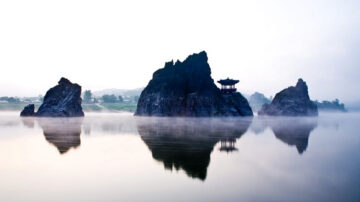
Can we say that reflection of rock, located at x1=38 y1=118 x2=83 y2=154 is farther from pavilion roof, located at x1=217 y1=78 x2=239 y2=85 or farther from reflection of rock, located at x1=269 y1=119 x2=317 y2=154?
pavilion roof, located at x1=217 y1=78 x2=239 y2=85

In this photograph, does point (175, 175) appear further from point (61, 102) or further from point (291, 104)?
point (291, 104)

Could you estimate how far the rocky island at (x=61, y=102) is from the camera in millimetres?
86188

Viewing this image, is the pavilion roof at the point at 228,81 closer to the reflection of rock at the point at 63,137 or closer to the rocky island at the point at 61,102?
the rocky island at the point at 61,102

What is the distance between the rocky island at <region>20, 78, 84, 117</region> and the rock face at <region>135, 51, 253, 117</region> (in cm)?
3226

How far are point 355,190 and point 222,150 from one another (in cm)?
1091

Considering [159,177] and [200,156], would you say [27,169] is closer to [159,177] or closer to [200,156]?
[159,177]

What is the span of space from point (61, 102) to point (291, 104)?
371 ft

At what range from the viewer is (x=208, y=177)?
1318 cm

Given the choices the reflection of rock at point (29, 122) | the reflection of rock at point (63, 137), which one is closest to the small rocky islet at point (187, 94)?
the reflection of rock at point (29, 122)

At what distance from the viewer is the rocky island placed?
8619 centimetres

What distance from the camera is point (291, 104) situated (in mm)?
142125

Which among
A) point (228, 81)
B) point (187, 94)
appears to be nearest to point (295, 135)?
point (187, 94)

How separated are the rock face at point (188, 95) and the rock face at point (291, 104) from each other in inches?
1329

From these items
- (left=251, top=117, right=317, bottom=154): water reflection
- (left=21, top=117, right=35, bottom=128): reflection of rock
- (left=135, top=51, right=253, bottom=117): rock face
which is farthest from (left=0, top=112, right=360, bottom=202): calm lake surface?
(left=135, top=51, right=253, bottom=117): rock face
